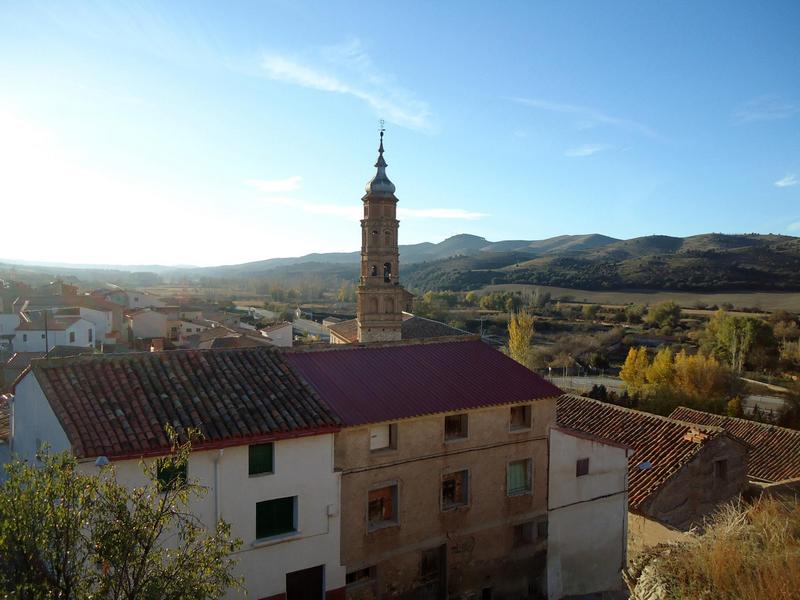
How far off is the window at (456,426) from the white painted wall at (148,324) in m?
45.6

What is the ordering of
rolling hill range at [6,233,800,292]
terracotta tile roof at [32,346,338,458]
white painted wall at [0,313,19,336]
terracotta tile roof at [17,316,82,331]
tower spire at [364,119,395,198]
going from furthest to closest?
rolling hill range at [6,233,800,292] < white painted wall at [0,313,19,336] < terracotta tile roof at [17,316,82,331] < tower spire at [364,119,395,198] < terracotta tile roof at [32,346,338,458]

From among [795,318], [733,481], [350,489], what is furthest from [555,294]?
[350,489]

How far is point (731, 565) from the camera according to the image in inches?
301

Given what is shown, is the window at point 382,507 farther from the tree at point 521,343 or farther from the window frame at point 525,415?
the tree at point 521,343

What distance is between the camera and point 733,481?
1877 centimetres

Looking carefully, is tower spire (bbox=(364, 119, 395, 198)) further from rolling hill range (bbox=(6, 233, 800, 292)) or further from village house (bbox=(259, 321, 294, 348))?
rolling hill range (bbox=(6, 233, 800, 292))

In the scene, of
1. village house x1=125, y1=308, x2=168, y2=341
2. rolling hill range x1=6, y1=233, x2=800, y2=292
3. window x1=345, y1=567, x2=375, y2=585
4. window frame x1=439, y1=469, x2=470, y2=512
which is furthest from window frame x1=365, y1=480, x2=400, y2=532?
rolling hill range x1=6, y1=233, x2=800, y2=292

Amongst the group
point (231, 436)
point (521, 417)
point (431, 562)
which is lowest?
point (431, 562)

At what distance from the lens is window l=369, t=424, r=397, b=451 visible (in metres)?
14.0

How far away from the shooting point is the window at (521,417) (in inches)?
642

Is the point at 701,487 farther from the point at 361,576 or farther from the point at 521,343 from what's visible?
the point at 521,343

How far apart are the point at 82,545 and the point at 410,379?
976cm

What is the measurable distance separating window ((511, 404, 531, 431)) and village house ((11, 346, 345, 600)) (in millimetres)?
5362

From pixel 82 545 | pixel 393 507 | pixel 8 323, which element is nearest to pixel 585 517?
pixel 393 507
